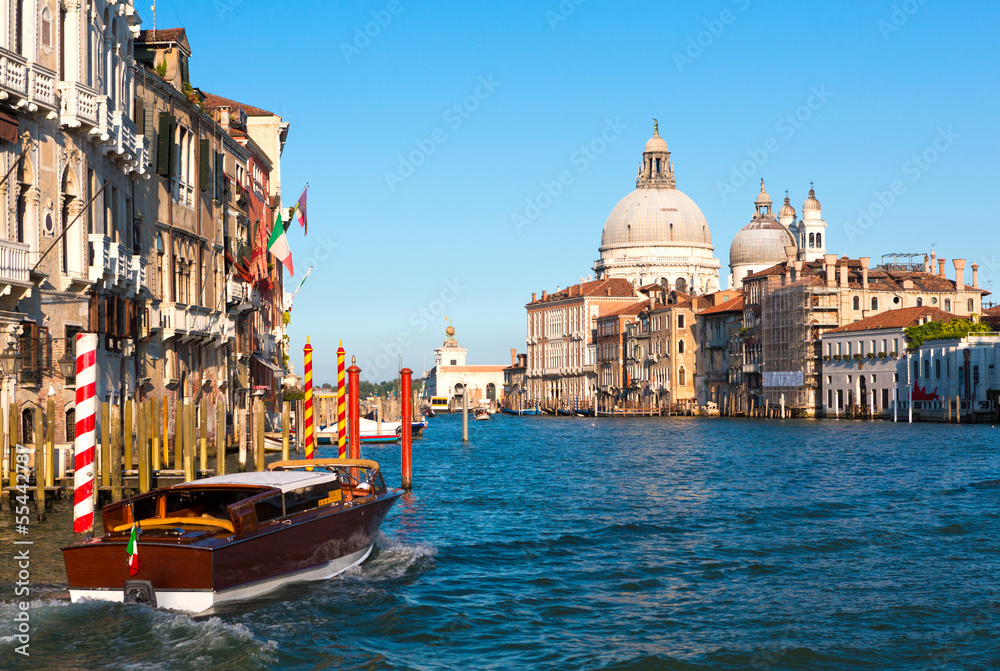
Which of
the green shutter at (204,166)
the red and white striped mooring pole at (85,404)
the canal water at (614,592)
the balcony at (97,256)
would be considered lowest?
the canal water at (614,592)

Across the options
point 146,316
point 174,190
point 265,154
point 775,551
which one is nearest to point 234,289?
point 174,190

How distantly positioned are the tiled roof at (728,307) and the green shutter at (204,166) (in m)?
72.2

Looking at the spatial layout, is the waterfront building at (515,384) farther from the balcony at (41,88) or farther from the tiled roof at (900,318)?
the balcony at (41,88)

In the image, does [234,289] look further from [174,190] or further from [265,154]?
[265,154]

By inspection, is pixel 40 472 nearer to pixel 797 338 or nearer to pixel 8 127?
pixel 8 127

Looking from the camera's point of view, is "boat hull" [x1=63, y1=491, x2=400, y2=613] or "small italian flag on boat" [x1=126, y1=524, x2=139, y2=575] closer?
"small italian flag on boat" [x1=126, y1=524, x2=139, y2=575]

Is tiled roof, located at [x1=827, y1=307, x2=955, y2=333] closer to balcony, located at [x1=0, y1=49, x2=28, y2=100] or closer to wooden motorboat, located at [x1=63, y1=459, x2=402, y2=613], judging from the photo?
balcony, located at [x1=0, y1=49, x2=28, y2=100]

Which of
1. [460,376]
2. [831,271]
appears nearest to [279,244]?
[831,271]

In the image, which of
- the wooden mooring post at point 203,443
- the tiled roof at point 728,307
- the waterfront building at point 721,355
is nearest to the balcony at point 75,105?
the wooden mooring post at point 203,443

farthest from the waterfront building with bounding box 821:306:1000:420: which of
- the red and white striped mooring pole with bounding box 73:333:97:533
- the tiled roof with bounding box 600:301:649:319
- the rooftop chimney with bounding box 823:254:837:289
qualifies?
the red and white striped mooring pole with bounding box 73:333:97:533

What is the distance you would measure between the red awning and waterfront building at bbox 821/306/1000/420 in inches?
2170

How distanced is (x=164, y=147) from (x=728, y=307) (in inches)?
3119

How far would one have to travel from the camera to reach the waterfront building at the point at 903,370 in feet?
219

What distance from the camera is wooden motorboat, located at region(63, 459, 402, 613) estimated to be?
12.0 metres
